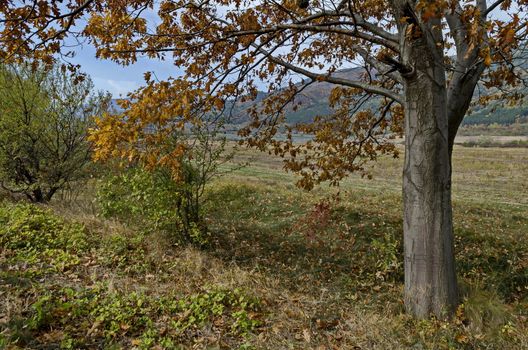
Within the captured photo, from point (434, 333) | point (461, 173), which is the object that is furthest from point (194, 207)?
point (461, 173)

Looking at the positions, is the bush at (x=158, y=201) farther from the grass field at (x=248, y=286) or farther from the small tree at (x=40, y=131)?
the small tree at (x=40, y=131)

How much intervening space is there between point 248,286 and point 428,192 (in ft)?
9.92

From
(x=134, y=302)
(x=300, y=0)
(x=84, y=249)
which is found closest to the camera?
(x=300, y=0)

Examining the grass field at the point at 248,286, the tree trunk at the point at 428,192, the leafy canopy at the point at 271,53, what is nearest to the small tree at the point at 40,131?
the grass field at the point at 248,286

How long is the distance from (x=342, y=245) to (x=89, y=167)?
8671mm

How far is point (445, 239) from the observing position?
484 cm

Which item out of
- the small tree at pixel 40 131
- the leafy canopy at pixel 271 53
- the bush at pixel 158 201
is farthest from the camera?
the small tree at pixel 40 131

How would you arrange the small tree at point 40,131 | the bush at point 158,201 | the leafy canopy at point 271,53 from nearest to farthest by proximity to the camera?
1. the leafy canopy at point 271,53
2. the bush at point 158,201
3. the small tree at point 40,131

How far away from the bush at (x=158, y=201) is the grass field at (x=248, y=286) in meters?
0.36

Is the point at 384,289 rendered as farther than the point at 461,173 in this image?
No

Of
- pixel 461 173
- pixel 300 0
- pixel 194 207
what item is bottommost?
pixel 461 173

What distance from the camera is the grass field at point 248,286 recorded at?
419 centimetres

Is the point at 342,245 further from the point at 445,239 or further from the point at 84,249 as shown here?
the point at 84,249

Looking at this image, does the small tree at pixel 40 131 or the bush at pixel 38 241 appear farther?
the small tree at pixel 40 131
